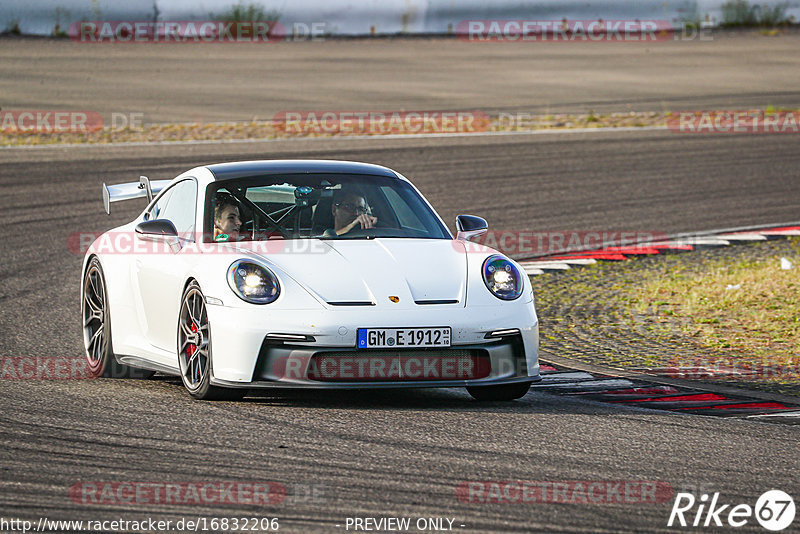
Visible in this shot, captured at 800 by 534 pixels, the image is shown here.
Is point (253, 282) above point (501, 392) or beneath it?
above

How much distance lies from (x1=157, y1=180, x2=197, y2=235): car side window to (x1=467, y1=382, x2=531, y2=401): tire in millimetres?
1892

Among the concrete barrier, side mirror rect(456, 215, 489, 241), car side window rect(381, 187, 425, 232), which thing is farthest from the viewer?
the concrete barrier

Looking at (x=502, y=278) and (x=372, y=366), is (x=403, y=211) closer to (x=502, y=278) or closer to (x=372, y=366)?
(x=502, y=278)

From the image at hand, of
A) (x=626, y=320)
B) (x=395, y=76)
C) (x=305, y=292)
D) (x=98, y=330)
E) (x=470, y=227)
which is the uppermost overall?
(x=395, y=76)

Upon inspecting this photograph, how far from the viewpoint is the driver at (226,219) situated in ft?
24.0

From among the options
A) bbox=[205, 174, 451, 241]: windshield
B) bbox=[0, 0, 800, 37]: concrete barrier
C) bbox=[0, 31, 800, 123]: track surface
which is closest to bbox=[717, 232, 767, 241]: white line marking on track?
bbox=[205, 174, 451, 241]: windshield

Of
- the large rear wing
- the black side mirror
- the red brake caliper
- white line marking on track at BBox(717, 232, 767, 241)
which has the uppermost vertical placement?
the large rear wing

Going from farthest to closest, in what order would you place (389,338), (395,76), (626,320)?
(395,76) → (626,320) → (389,338)

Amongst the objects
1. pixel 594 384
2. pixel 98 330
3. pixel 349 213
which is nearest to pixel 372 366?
pixel 349 213

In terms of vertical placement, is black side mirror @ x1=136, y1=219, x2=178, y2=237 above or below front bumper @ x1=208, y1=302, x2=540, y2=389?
above

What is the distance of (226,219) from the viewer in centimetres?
745

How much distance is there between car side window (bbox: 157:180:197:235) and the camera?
7.63 meters

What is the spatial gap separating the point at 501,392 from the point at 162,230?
6.75 feet

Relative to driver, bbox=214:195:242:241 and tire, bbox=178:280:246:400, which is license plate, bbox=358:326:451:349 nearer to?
tire, bbox=178:280:246:400
